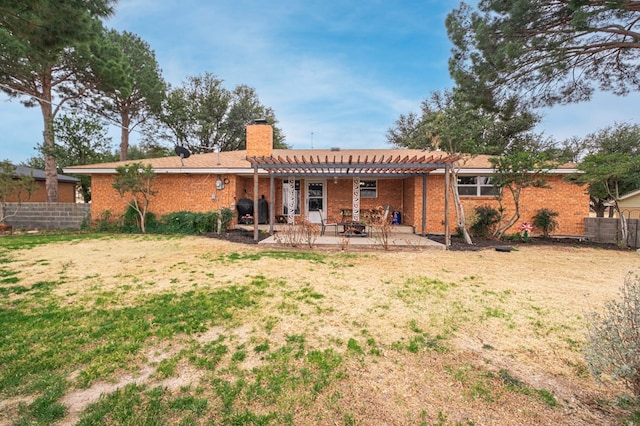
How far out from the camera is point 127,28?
2053 centimetres

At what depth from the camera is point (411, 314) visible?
3.95 metres

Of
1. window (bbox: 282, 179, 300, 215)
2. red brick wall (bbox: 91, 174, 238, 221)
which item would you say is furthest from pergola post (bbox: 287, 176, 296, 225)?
red brick wall (bbox: 91, 174, 238, 221)

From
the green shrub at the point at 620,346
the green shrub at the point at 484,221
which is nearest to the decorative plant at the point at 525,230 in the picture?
the green shrub at the point at 484,221

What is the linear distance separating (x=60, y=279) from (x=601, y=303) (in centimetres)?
910

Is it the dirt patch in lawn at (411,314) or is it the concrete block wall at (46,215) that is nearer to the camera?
the dirt patch in lawn at (411,314)

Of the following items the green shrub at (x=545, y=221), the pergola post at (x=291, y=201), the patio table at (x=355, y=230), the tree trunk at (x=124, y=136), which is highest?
the tree trunk at (x=124, y=136)

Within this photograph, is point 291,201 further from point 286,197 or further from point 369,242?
point 369,242

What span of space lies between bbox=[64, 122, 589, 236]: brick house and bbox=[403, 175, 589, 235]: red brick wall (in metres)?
0.03

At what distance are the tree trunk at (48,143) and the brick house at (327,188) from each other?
4966 mm

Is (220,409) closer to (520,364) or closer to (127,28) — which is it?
(520,364)

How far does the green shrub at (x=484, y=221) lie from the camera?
11.1 m

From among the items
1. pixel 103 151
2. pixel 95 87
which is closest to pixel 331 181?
pixel 95 87

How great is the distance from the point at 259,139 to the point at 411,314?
12.2 meters

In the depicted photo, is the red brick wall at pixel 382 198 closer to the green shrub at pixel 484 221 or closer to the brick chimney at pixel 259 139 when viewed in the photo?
the green shrub at pixel 484 221
